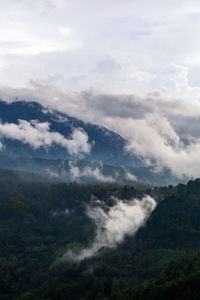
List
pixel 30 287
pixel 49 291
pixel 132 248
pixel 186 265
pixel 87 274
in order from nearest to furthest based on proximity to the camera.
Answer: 1. pixel 186 265
2. pixel 49 291
3. pixel 87 274
4. pixel 30 287
5. pixel 132 248

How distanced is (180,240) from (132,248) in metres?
27.3

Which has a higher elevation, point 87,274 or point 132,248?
point 132,248

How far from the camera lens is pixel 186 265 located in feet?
336

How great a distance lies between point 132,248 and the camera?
182000 mm

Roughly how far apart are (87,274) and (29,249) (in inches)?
2590

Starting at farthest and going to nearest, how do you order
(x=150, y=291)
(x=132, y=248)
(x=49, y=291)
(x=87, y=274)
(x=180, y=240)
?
(x=132, y=248), (x=180, y=240), (x=87, y=274), (x=49, y=291), (x=150, y=291)

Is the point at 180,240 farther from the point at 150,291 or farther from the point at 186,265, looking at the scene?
the point at 150,291

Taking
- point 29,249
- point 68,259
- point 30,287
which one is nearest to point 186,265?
point 30,287

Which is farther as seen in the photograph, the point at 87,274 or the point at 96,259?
the point at 96,259

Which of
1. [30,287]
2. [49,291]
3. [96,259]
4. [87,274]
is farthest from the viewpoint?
[96,259]

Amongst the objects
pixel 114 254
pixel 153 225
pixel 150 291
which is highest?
pixel 153 225

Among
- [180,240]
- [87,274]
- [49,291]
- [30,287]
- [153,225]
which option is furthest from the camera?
[153,225]

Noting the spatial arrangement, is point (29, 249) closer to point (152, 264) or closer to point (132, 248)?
point (132, 248)

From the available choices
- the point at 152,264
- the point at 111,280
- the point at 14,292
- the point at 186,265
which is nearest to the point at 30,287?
the point at 14,292
